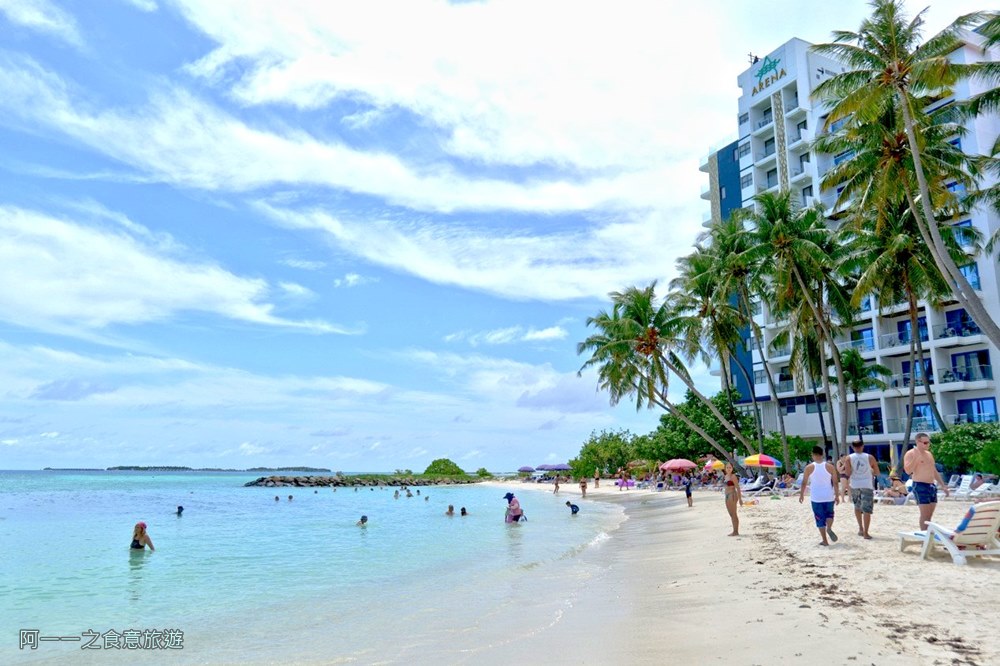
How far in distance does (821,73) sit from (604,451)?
119ft

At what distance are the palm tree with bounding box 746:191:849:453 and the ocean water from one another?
43.4ft

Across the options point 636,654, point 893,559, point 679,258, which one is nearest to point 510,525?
point 893,559

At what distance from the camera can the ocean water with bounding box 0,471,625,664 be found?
7.89 metres

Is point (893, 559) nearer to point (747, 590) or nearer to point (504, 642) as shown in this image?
point (747, 590)

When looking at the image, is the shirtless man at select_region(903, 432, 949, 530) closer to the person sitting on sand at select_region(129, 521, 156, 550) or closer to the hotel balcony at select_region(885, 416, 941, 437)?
the person sitting on sand at select_region(129, 521, 156, 550)

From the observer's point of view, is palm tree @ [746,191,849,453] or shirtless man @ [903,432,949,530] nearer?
shirtless man @ [903,432,949,530]

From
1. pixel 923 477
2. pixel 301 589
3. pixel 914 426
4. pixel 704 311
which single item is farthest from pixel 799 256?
pixel 301 589

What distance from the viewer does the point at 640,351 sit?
3612 centimetres

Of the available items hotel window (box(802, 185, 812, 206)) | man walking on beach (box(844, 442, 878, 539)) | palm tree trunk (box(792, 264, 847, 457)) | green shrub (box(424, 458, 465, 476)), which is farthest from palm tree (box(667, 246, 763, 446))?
green shrub (box(424, 458, 465, 476))

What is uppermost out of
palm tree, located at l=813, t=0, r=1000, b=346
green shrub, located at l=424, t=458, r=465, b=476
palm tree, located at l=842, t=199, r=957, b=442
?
palm tree, located at l=813, t=0, r=1000, b=346

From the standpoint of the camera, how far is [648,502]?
34.1 m

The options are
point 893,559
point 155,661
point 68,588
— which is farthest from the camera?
point 68,588

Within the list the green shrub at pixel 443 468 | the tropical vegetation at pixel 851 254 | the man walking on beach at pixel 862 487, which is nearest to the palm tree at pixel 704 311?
the tropical vegetation at pixel 851 254

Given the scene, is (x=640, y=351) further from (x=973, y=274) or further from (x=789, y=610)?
(x=789, y=610)
